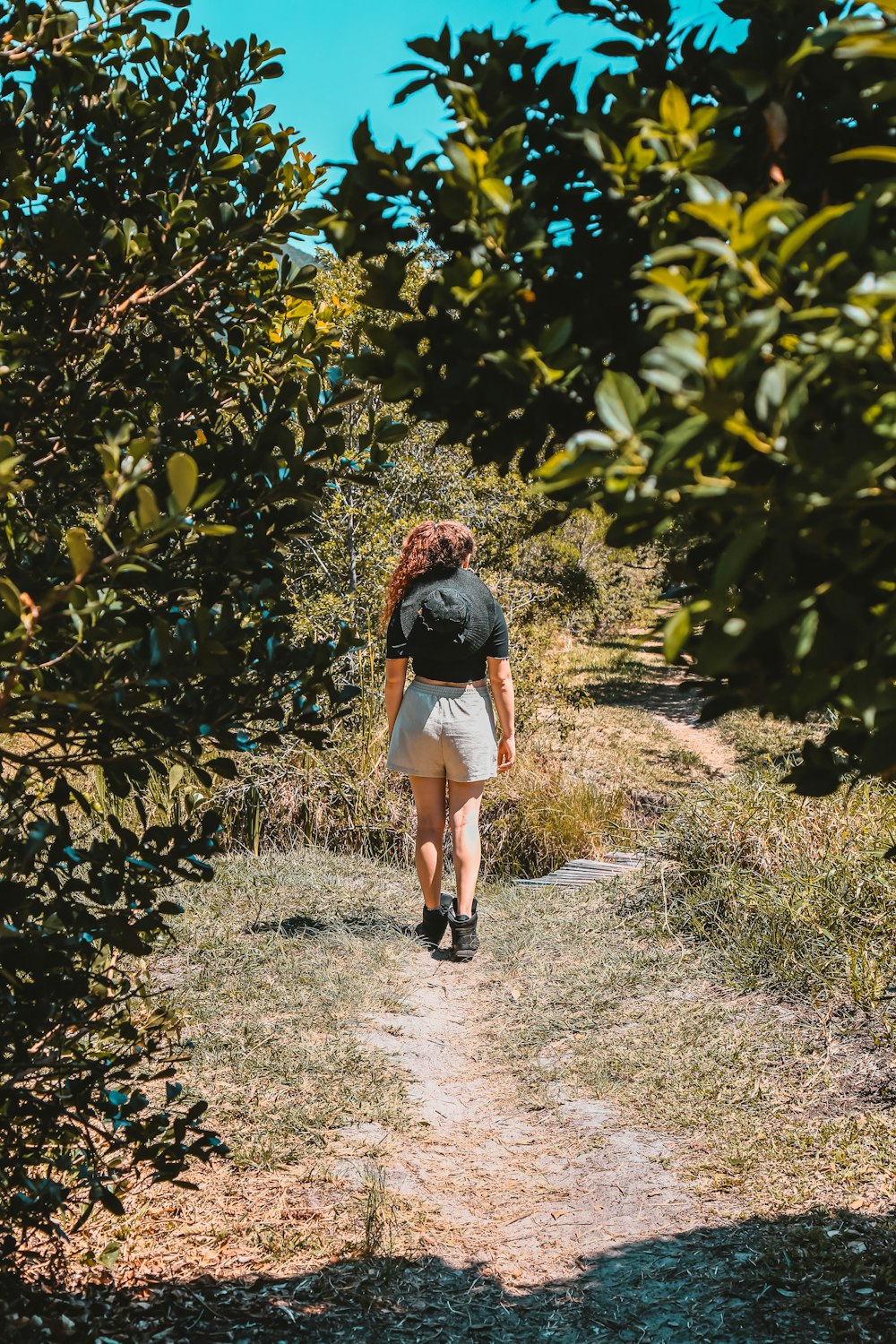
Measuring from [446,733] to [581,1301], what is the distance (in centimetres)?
284

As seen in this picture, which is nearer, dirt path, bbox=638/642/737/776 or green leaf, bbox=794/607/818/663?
green leaf, bbox=794/607/818/663

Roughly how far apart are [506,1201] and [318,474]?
2498mm

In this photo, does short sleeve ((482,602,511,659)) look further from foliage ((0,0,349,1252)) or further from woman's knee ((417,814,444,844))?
foliage ((0,0,349,1252))

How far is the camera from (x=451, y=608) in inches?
209

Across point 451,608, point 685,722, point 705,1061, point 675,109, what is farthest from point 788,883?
point 685,722

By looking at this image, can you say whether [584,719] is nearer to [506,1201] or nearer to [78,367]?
[506,1201]

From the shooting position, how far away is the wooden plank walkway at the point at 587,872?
6.71m

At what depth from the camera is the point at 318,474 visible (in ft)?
6.86

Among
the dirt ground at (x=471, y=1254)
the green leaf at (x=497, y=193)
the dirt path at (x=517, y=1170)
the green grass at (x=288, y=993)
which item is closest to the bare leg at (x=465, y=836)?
the green grass at (x=288, y=993)

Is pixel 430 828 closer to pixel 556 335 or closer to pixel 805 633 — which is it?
pixel 556 335

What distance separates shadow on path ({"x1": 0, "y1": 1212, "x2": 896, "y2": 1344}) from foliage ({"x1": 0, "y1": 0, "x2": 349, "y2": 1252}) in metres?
0.80

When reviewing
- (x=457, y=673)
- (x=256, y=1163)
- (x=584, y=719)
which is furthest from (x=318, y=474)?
(x=584, y=719)

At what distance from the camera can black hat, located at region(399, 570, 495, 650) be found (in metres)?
5.34

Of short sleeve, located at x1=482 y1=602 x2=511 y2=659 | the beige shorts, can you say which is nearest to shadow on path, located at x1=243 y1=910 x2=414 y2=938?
the beige shorts
